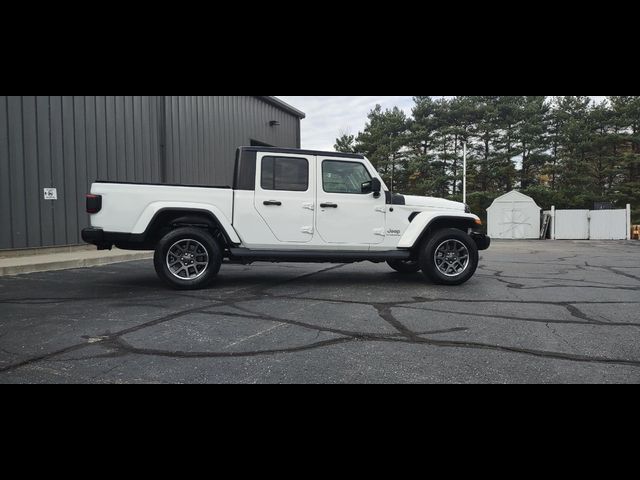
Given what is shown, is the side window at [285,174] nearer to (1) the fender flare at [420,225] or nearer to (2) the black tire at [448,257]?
(1) the fender flare at [420,225]

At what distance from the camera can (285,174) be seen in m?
6.23

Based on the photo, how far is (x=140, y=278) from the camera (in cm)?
693

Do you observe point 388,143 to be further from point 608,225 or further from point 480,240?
point 480,240

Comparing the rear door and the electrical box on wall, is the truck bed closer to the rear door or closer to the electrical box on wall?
the rear door

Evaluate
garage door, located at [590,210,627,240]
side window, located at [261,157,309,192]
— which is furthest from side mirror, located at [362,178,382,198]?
garage door, located at [590,210,627,240]

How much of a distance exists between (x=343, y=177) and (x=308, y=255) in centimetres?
133

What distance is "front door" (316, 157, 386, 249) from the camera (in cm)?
621

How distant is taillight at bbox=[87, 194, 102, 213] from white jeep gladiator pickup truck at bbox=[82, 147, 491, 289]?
1cm

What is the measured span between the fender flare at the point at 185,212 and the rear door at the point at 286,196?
1.61 feet

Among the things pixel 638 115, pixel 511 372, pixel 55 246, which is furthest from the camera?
pixel 638 115
